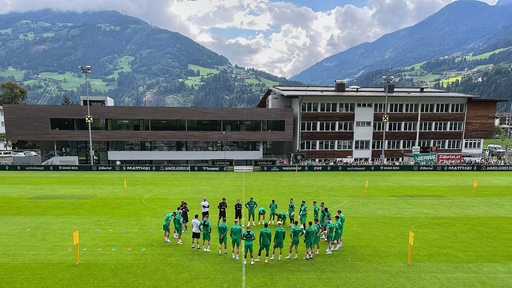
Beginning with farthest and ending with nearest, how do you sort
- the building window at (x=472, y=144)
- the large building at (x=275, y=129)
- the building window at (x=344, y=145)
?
the building window at (x=472, y=144) → the building window at (x=344, y=145) → the large building at (x=275, y=129)

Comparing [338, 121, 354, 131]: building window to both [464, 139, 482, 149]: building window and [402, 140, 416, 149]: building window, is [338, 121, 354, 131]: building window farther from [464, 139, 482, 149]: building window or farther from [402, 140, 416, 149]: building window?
[464, 139, 482, 149]: building window

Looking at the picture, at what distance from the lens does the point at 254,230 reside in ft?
63.5

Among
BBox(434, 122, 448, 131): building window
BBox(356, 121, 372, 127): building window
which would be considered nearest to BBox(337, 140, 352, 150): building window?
BBox(356, 121, 372, 127): building window

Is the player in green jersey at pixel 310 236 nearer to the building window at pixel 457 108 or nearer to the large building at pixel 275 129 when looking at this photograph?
the large building at pixel 275 129

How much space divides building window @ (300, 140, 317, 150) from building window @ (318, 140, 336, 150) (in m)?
0.92

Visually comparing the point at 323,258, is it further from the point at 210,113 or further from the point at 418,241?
the point at 210,113

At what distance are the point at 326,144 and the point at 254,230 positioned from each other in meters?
39.6

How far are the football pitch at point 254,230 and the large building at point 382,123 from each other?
21.3 meters

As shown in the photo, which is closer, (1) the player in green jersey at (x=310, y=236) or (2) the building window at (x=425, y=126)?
(1) the player in green jersey at (x=310, y=236)

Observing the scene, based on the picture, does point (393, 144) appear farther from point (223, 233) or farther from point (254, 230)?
point (223, 233)

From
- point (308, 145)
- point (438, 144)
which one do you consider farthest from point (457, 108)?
point (308, 145)

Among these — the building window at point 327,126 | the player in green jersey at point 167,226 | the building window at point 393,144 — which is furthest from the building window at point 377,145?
the player in green jersey at point 167,226

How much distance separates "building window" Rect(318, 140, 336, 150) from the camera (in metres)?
56.2

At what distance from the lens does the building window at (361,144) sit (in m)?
57.3
